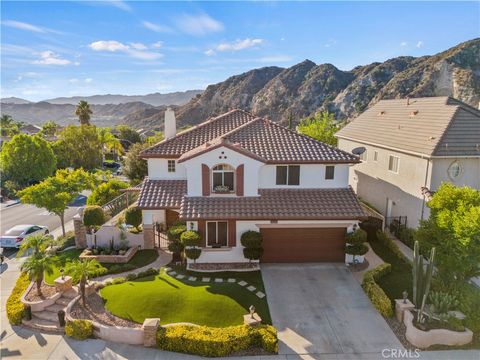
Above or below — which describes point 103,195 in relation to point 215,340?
above

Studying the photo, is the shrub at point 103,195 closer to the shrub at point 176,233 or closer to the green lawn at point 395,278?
the shrub at point 176,233

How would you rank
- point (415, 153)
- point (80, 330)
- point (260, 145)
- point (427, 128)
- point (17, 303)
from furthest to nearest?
point (427, 128) < point (260, 145) < point (415, 153) < point (17, 303) < point (80, 330)

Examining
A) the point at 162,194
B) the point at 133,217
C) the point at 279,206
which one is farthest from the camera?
the point at 133,217

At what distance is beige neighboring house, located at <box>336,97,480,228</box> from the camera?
20.7m

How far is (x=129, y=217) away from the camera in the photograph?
22.7 metres

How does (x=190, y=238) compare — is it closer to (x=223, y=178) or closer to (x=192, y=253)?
(x=192, y=253)

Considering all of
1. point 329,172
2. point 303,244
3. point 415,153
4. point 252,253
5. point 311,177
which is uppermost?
point 415,153

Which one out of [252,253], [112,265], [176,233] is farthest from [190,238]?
[112,265]

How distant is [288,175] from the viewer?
21172 millimetres

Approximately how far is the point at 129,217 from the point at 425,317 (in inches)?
702

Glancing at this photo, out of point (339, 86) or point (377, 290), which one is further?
point (339, 86)

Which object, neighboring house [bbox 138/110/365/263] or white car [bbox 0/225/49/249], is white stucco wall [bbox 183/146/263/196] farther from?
white car [bbox 0/225/49/249]

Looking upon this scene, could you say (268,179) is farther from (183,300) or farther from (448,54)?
(448,54)

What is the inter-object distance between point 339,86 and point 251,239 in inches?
4977
